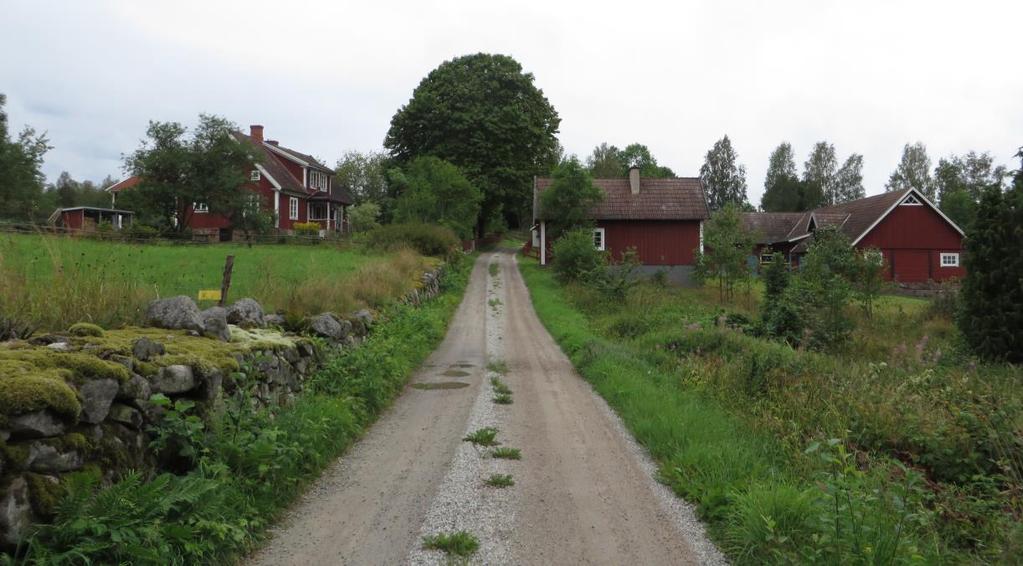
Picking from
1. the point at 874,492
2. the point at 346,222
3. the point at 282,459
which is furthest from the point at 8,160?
the point at 874,492

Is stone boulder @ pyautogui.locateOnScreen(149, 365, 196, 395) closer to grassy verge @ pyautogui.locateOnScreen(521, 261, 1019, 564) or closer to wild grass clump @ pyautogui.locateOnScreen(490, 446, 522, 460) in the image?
wild grass clump @ pyautogui.locateOnScreen(490, 446, 522, 460)

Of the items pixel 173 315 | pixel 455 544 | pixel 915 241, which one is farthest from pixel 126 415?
pixel 915 241

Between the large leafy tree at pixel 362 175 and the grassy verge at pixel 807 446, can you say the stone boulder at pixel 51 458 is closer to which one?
the grassy verge at pixel 807 446

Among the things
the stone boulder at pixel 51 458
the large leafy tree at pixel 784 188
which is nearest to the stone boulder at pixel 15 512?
the stone boulder at pixel 51 458

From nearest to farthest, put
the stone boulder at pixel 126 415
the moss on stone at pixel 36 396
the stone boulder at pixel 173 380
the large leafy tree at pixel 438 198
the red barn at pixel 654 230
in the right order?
the moss on stone at pixel 36 396 < the stone boulder at pixel 126 415 < the stone boulder at pixel 173 380 < the large leafy tree at pixel 438 198 < the red barn at pixel 654 230

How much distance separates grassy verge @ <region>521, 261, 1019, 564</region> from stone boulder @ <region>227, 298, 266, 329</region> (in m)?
5.14

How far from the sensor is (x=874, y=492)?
4.62 metres

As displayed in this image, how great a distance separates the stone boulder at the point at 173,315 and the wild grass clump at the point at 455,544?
11.5 ft

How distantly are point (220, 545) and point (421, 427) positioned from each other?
413 cm

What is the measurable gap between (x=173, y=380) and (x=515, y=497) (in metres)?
3.11

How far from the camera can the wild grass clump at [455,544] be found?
A: 485cm

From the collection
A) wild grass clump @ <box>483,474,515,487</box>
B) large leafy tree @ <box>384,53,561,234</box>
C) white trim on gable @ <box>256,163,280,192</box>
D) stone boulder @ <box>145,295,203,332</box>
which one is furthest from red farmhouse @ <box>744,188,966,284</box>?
stone boulder @ <box>145,295,203,332</box>

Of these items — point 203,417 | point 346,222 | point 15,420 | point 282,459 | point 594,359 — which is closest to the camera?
point 15,420

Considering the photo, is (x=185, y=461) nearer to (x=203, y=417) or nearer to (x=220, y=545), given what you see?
(x=203, y=417)
